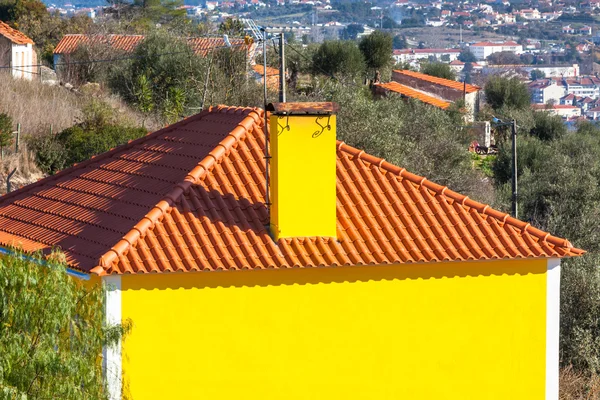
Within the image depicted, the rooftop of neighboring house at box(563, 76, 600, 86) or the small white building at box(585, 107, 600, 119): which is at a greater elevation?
the rooftop of neighboring house at box(563, 76, 600, 86)

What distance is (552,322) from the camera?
11695 millimetres

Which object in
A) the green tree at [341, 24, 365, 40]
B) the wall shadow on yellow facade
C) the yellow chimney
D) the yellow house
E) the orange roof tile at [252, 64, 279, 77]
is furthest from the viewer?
the green tree at [341, 24, 365, 40]

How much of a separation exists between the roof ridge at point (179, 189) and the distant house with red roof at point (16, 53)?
26.5 m

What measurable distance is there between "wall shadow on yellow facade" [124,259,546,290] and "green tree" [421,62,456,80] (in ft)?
175

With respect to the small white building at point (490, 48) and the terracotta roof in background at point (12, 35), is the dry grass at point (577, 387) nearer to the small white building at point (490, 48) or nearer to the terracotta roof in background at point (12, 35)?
the terracotta roof in background at point (12, 35)

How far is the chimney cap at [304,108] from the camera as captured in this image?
11070 mm

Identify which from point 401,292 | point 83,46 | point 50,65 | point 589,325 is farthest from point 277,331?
point 50,65

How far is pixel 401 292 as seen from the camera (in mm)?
11250

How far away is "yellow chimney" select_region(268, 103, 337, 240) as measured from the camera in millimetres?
11047

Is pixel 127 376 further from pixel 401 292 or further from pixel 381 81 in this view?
pixel 381 81

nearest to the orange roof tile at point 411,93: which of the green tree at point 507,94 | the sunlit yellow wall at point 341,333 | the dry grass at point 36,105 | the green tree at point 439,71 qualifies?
the green tree at point 507,94

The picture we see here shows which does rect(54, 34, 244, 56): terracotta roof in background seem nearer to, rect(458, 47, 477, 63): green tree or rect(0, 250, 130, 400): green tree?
rect(0, 250, 130, 400): green tree

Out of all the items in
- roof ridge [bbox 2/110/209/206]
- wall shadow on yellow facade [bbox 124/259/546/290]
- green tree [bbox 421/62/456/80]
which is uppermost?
green tree [bbox 421/62/456/80]

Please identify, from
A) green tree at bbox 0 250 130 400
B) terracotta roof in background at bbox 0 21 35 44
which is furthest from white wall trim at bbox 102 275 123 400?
terracotta roof in background at bbox 0 21 35 44
